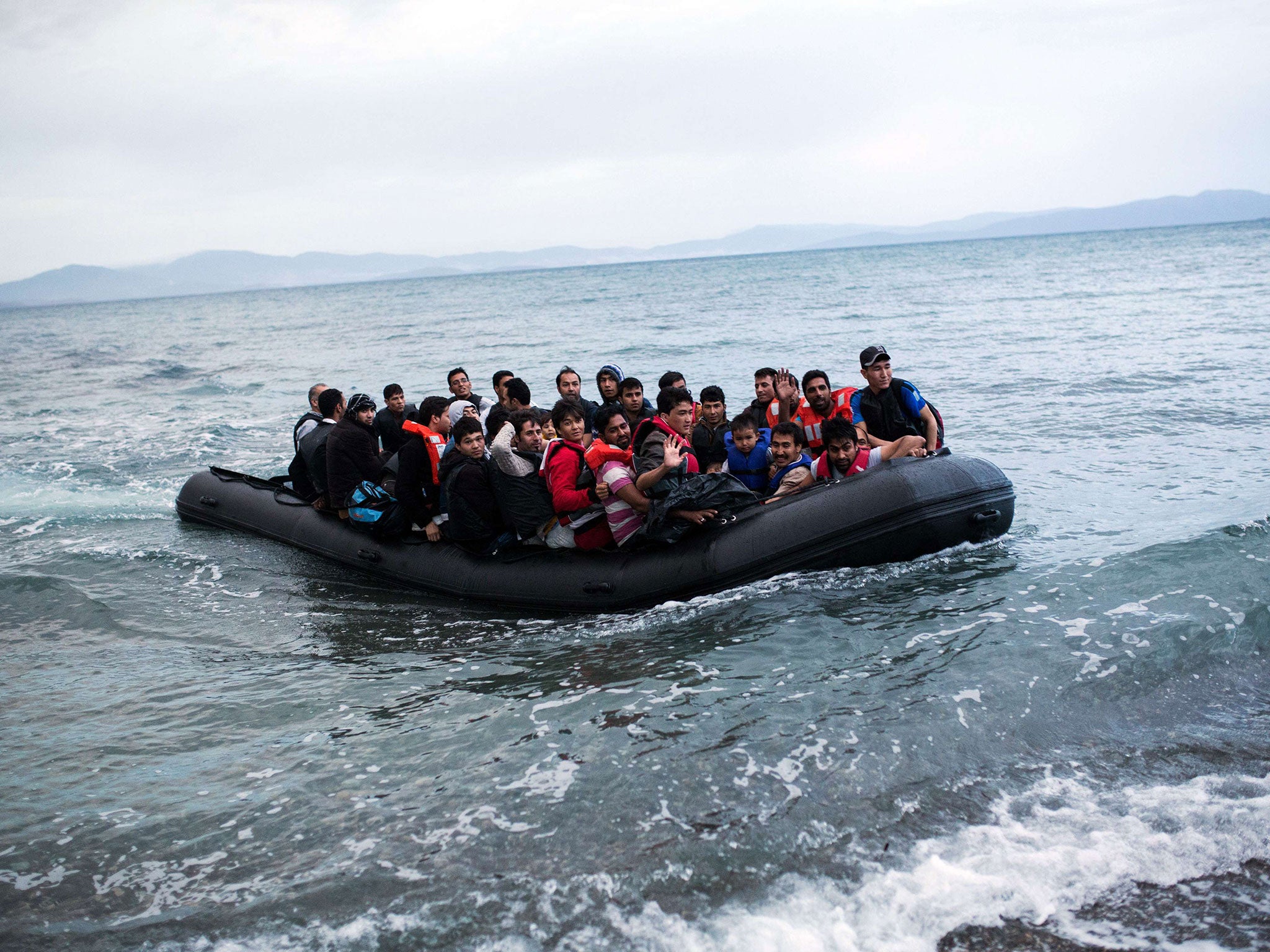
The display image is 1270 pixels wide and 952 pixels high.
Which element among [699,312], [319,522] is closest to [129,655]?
[319,522]

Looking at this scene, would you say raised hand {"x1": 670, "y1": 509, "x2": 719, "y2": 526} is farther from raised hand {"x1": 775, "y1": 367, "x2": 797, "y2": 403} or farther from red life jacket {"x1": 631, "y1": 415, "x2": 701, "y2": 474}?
raised hand {"x1": 775, "y1": 367, "x2": 797, "y2": 403}

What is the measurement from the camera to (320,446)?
7660 mm

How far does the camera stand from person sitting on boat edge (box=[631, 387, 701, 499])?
5723 mm

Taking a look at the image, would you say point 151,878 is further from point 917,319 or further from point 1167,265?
point 1167,265

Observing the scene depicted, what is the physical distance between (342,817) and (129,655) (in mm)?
2941

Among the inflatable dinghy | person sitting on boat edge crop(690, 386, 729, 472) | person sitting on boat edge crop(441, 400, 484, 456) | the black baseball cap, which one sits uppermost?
the black baseball cap

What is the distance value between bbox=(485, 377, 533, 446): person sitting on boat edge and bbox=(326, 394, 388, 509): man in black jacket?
2.80 feet

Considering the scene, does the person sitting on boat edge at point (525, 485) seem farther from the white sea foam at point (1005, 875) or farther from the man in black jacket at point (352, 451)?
the white sea foam at point (1005, 875)

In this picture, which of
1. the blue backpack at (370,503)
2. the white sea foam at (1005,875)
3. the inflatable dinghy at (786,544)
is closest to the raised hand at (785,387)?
the inflatable dinghy at (786,544)

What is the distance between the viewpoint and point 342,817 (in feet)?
13.0

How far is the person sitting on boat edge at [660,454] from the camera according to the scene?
5723 mm

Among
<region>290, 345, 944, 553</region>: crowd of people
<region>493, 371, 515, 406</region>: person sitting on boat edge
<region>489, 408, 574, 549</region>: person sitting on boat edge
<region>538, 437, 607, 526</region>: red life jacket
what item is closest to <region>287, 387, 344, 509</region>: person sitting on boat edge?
<region>290, 345, 944, 553</region>: crowd of people

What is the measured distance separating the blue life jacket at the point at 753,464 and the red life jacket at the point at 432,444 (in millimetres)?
2040

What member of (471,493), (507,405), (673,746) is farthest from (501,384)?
(673,746)
